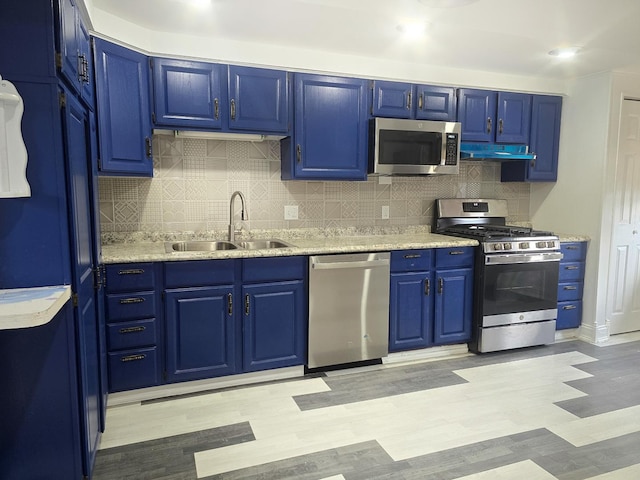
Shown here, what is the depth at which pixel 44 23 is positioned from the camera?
4.84ft

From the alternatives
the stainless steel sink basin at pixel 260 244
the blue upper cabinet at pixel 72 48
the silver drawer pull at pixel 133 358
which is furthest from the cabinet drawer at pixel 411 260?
the blue upper cabinet at pixel 72 48

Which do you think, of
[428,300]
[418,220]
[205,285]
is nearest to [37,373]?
[205,285]

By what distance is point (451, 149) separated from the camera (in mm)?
3508

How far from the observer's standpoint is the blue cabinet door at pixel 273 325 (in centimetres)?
287

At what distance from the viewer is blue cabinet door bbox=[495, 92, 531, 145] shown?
149 inches

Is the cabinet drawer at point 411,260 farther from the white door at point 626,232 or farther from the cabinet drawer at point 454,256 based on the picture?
the white door at point 626,232

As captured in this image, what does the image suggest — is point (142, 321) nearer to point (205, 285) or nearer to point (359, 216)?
point (205, 285)

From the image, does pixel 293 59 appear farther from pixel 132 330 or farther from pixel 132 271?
pixel 132 330

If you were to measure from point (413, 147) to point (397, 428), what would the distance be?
2.06 m

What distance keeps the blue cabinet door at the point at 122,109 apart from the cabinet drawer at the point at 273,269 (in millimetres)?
920

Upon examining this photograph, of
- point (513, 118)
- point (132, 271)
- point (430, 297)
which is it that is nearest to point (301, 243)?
point (430, 297)

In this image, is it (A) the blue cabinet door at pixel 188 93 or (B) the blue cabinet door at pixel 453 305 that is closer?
(A) the blue cabinet door at pixel 188 93

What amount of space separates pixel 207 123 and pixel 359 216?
4.86 ft

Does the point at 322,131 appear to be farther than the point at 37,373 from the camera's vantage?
Yes
